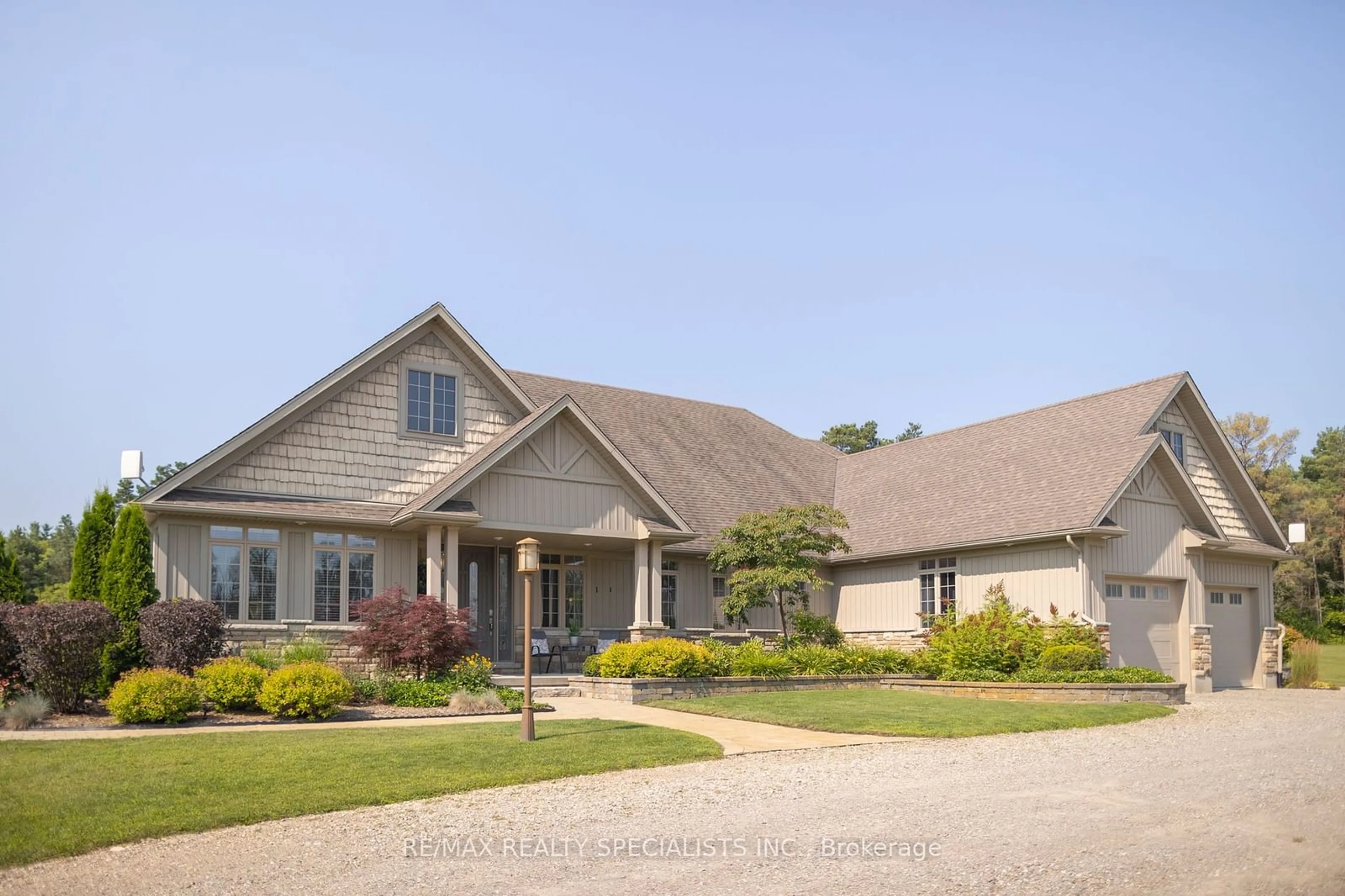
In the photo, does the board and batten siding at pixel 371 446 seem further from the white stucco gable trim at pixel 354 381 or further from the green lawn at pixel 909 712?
the green lawn at pixel 909 712

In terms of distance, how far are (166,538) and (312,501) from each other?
2.55m

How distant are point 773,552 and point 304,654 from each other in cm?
967

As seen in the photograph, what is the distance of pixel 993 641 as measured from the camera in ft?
75.9

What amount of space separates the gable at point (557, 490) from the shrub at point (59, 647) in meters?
7.09

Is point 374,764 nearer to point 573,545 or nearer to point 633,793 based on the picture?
point 633,793

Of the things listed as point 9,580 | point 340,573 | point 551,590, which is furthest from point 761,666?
point 9,580

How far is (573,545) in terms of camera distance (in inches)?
995

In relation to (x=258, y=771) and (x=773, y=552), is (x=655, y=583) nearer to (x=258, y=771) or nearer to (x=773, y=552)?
(x=773, y=552)

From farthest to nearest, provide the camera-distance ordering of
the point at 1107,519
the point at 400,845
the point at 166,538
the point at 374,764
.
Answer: the point at 1107,519
the point at 166,538
the point at 374,764
the point at 400,845

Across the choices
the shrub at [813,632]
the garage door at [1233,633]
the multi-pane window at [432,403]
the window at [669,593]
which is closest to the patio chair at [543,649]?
the window at [669,593]

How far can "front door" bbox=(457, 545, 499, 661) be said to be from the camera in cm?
2488

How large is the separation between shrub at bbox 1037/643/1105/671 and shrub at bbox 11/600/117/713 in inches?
638

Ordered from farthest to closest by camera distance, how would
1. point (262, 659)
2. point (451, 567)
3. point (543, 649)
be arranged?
point (543, 649), point (451, 567), point (262, 659)

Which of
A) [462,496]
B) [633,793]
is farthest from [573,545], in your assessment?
[633,793]
